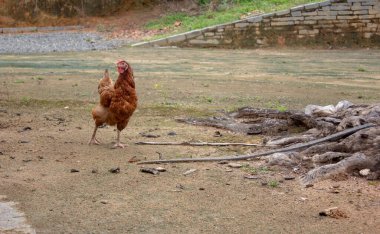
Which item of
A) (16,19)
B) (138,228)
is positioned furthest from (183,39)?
(138,228)

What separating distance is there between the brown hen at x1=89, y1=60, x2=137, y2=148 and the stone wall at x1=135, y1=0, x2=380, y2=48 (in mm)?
16114

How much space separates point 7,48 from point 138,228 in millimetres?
18507

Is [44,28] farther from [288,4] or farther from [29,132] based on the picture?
[29,132]

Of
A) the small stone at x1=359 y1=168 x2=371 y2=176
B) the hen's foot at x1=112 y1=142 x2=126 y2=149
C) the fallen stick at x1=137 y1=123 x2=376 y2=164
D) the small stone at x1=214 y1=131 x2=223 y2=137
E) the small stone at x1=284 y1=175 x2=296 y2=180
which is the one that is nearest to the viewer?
the small stone at x1=359 y1=168 x2=371 y2=176

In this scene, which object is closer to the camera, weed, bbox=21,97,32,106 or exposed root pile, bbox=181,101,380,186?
exposed root pile, bbox=181,101,380,186

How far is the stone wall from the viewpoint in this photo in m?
24.0

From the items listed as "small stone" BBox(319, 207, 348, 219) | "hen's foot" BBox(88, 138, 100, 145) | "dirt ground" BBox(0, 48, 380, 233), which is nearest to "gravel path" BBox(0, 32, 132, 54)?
"dirt ground" BBox(0, 48, 380, 233)

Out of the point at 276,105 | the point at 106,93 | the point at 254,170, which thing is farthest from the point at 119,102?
the point at 276,105

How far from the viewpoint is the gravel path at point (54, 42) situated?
22.2 m

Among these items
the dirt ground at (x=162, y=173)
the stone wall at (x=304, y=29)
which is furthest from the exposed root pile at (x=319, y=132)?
the stone wall at (x=304, y=29)

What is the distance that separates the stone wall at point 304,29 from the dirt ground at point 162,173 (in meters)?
9.73

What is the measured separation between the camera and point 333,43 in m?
24.5

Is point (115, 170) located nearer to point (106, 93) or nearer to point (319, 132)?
point (106, 93)

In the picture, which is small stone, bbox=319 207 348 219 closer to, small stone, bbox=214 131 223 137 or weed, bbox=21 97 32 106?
small stone, bbox=214 131 223 137
